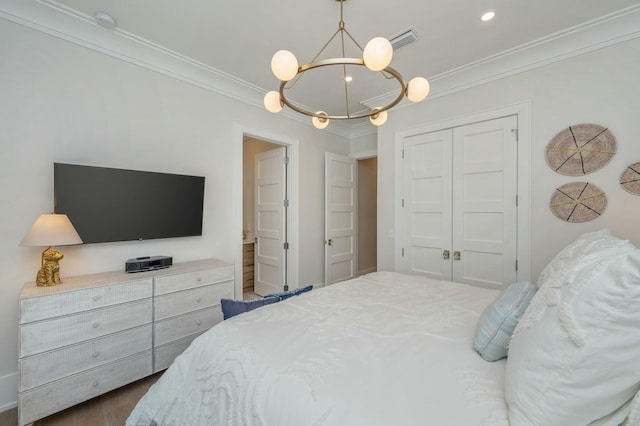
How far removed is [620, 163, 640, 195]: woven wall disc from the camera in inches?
81.7

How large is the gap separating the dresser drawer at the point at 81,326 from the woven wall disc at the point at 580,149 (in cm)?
369

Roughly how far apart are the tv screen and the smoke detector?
1.12m

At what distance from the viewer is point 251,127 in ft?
11.0

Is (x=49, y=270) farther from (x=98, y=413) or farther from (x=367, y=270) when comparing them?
(x=367, y=270)

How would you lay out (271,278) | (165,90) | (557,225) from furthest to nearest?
1. (271,278)
2. (165,90)
3. (557,225)

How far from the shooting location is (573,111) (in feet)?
7.69

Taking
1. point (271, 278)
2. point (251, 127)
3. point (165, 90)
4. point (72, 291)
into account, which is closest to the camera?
point (72, 291)

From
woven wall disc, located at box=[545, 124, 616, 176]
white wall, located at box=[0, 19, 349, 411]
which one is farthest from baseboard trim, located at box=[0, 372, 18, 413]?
woven wall disc, located at box=[545, 124, 616, 176]

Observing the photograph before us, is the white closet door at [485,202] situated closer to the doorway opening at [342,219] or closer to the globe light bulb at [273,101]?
the doorway opening at [342,219]

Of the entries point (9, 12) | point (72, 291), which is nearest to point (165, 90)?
point (9, 12)

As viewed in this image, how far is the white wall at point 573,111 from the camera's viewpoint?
212 cm

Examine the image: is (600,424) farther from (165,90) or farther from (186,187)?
(165,90)

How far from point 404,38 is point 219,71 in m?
1.88

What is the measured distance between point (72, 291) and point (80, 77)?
1.69 m
